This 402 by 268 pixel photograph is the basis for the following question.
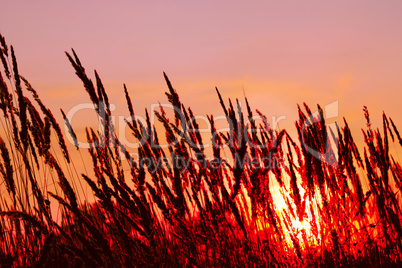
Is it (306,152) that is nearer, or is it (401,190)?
(306,152)

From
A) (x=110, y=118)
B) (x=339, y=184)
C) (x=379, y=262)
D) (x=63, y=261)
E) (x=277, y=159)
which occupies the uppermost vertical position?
(x=110, y=118)

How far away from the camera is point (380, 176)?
6.43 feet

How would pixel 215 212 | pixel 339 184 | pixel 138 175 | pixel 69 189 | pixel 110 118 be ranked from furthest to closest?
pixel 339 184 < pixel 110 118 < pixel 215 212 < pixel 138 175 < pixel 69 189

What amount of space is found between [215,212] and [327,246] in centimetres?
64

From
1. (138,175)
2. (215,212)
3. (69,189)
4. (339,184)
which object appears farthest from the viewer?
(339,184)

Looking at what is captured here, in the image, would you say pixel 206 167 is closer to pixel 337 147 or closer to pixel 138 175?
pixel 138 175

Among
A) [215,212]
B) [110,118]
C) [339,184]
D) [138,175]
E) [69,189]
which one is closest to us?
[69,189]

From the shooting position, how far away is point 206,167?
5.67 feet

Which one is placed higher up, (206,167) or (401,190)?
(206,167)

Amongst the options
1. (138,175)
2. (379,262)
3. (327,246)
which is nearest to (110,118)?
(138,175)

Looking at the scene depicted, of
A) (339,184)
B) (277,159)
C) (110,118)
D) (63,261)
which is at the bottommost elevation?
(63,261)

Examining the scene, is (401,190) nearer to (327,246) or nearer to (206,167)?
(327,246)

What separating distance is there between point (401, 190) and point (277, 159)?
0.72 m

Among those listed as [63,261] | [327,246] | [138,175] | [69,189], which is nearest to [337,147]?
[327,246]
